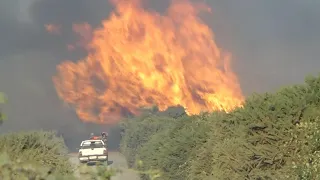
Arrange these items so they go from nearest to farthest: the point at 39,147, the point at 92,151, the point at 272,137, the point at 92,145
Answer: the point at 272,137 → the point at 39,147 → the point at 92,151 → the point at 92,145

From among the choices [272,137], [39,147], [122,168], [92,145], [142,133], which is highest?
[142,133]

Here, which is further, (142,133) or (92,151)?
(142,133)

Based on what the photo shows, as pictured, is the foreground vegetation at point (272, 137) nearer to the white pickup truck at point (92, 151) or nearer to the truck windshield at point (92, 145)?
the white pickup truck at point (92, 151)

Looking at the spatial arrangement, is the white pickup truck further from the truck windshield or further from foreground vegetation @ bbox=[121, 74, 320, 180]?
foreground vegetation @ bbox=[121, 74, 320, 180]

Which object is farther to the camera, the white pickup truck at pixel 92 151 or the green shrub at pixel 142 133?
the green shrub at pixel 142 133

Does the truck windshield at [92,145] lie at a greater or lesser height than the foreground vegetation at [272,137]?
greater

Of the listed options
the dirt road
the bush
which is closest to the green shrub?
the dirt road

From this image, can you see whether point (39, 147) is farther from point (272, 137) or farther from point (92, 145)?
point (92, 145)

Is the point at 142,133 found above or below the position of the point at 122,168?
above

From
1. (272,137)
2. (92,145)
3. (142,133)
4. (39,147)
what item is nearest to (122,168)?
(272,137)

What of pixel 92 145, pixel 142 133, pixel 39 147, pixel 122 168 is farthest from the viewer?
pixel 142 133

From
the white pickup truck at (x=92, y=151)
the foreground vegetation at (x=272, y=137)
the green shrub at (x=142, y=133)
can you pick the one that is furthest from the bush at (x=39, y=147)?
the green shrub at (x=142, y=133)

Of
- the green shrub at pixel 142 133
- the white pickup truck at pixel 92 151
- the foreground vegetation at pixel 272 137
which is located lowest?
the foreground vegetation at pixel 272 137

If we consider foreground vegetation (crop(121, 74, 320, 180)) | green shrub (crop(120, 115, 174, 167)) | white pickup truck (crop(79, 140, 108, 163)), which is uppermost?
green shrub (crop(120, 115, 174, 167))
